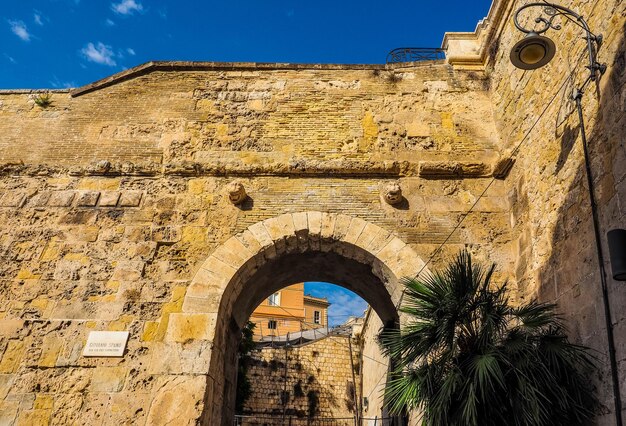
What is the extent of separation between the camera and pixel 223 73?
7047 mm

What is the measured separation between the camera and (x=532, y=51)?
13.6 feet

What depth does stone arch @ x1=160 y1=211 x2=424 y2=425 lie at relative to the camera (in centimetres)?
520

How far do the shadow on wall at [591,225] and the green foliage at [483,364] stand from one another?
0.17 meters

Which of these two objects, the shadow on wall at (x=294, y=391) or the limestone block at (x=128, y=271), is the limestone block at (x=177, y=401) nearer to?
the limestone block at (x=128, y=271)

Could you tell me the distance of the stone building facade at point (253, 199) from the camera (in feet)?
15.5

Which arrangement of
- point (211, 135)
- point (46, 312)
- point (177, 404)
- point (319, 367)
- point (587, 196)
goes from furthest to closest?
point (319, 367), point (211, 135), point (46, 312), point (177, 404), point (587, 196)

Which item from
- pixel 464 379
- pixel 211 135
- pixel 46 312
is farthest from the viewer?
pixel 211 135

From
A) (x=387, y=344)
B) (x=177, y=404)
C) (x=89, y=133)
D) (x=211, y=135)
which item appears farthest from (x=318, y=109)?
(x=177, y=404)

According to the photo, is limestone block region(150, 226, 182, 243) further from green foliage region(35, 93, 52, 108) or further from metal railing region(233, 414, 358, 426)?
metal railing region(233, 414, 358, 426)

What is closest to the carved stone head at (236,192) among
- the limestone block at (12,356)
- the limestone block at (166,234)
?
the limestone block at (166,234)

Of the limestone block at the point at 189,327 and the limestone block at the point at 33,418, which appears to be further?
the limestone block at the point at 189,327

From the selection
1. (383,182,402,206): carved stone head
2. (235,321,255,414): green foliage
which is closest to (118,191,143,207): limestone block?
(383,182,402,206): carved stone head

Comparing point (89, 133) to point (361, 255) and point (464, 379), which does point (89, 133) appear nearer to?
point (361, 255)

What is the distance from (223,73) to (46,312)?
3.87 meters
